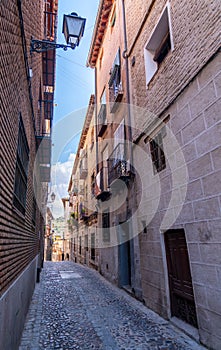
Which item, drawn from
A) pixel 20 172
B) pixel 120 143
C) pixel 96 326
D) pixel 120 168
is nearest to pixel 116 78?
pixel 120 143

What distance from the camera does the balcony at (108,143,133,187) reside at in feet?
25.8

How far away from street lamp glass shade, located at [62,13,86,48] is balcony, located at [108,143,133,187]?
13.6 ft

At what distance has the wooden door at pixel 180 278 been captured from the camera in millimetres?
4430

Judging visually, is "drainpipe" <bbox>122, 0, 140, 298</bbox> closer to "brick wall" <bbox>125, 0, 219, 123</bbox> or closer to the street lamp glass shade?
"brick wall" <bbox>125, 0, 219, 123</bbox>

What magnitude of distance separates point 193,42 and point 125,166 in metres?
4.38

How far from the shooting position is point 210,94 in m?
3.91

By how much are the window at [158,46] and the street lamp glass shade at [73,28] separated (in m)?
2.33

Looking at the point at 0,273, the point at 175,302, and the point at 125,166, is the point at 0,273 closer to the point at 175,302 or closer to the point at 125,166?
the point at 175,302

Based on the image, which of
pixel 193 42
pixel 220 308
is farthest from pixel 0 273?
pixel 193 42

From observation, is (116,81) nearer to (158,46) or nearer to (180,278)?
(158,46)

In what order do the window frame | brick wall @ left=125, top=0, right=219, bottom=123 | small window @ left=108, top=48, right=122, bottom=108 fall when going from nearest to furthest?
1. brick wall @ left=125, top=0, right=219, bottom=123
2. the window frame
3. small window @ left=108, top=48, right=122, bottom=108

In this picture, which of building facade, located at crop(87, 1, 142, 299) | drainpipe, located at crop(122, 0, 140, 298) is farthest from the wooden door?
drainpipe, located at crop(122, 0, 140, 298)

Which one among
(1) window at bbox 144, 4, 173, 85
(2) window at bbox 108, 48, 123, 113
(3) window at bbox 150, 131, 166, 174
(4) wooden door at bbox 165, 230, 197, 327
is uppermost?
(2) window at bbox 108, 48, 123, 113

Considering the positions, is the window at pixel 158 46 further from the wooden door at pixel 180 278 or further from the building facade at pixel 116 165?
the wooden door at pixel 180 278
